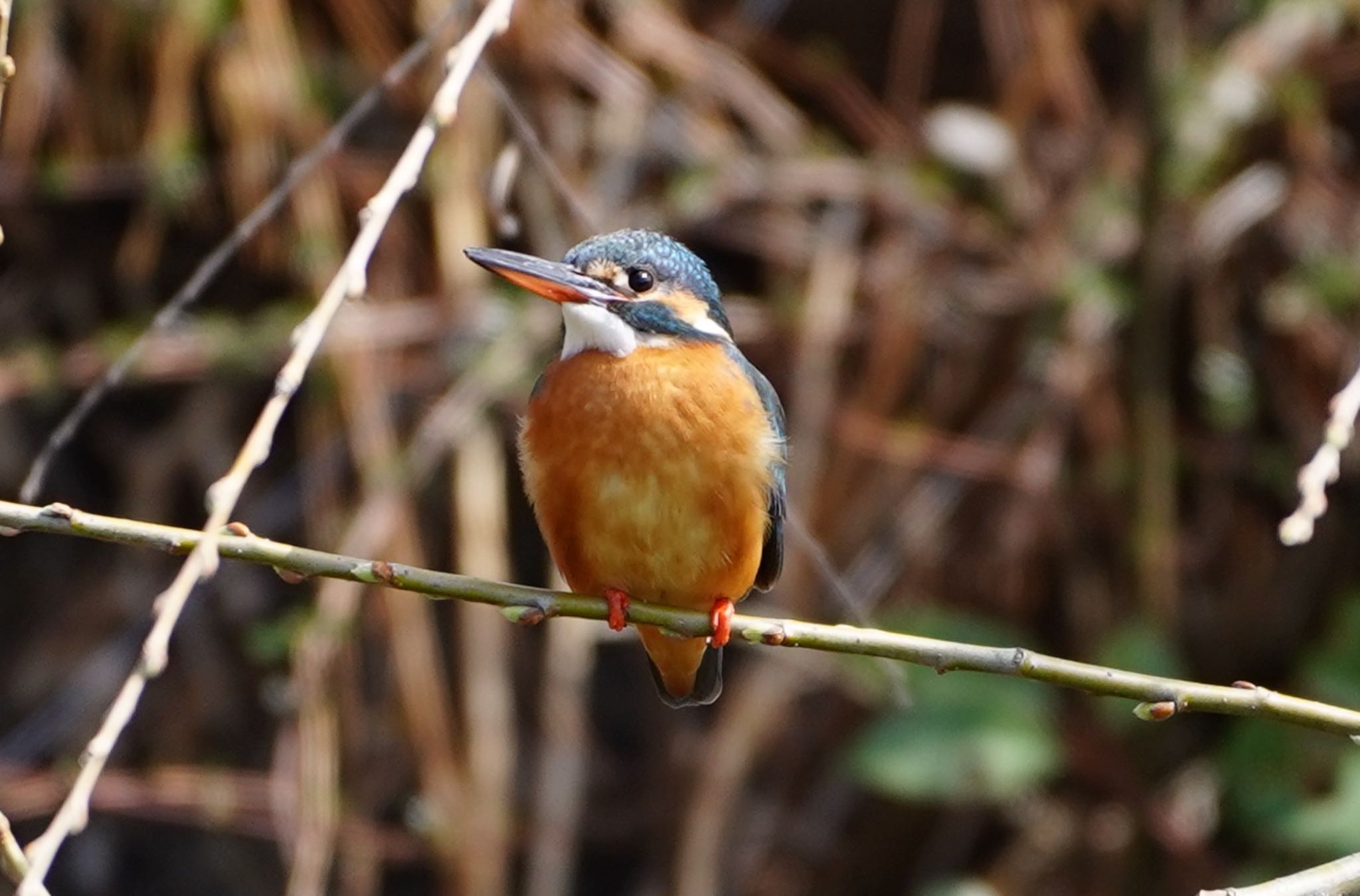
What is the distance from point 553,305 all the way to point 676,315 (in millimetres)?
1418

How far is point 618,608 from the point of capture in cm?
193

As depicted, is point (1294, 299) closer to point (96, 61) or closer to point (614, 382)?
point (614, 382)

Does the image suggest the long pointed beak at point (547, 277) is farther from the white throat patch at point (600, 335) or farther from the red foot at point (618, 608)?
the red foot at point (618, 608)

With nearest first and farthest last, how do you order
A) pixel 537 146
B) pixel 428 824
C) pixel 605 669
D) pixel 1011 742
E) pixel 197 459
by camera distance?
pixel 537 146, pixel 1011 742, pixel 428 824, pixel 197 459, pixel 605 669

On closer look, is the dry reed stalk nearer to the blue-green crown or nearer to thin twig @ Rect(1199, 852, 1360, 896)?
the blue-green crown

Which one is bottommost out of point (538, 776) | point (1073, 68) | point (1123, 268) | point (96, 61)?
point (538, 776)

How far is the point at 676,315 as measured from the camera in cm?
241

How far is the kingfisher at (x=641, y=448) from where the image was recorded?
7.22ft

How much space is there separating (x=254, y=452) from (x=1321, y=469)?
0.80 metres

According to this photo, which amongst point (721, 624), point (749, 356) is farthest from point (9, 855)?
point (749, 356)

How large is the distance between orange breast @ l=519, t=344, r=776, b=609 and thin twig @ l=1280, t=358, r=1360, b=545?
89 cm

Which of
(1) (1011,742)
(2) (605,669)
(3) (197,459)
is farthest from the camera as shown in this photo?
(2) (605,669)

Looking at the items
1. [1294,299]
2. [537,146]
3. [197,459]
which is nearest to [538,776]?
[197,459]

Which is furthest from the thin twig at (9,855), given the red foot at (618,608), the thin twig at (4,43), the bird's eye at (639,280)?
the bird's eye at (639,280)
